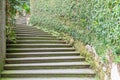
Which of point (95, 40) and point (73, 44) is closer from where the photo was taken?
point (95, 40)

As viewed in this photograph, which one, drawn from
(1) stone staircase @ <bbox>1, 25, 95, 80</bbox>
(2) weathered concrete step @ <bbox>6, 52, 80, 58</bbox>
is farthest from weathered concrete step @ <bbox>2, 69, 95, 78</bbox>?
(2) weathered concrete step @ <bbox>6, 52, 80, 58</bbox>

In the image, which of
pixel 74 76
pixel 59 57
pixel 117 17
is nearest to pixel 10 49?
pixel 59 57

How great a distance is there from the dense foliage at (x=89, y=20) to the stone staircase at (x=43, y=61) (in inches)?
21.9

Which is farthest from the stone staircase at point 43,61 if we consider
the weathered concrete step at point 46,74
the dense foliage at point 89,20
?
the dense foliage at point 89,20

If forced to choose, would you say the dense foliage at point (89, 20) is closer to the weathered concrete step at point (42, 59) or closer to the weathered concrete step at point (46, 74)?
the weathered concrete step at point (42, 59)

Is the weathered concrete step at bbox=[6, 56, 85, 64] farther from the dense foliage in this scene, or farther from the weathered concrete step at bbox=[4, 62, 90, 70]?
the dense foliage

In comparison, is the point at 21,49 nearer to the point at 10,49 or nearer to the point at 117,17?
the point at 10,49

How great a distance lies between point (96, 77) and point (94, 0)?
1692 mm

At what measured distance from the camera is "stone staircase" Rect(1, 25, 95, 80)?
5.46m

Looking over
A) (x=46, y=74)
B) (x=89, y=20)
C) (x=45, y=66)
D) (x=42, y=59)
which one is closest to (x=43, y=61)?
(x=42, y=59)

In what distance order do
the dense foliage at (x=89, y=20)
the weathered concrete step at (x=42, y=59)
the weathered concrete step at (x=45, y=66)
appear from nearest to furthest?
the dense foliage at (x=89, y=20), the weathered concrete step at (x=45, y=66), the weathered concrete step at (x=42, y=59)

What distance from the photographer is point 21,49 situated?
6.85 meters

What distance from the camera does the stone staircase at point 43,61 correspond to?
546 centimetres

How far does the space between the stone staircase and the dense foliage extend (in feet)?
1.82
